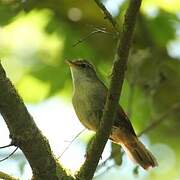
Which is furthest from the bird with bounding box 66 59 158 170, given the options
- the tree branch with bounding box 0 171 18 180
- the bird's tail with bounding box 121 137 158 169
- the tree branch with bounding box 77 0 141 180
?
the tree branch with bounding box 0 171 18 180

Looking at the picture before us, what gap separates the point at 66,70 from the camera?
24.8ft

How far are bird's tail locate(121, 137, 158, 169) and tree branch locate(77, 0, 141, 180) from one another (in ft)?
4.77

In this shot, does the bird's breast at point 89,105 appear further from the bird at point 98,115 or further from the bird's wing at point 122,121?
the bird's wing at point 122,121

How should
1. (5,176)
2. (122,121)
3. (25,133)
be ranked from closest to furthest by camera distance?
(25,133)
(5,176)
(122,121)

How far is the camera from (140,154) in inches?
232

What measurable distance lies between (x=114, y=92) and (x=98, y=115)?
145 cm

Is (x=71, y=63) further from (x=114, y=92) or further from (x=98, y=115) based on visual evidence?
(x=114, y=92)

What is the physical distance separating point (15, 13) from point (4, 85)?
2.97 m

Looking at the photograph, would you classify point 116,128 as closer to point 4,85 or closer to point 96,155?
point 96,155

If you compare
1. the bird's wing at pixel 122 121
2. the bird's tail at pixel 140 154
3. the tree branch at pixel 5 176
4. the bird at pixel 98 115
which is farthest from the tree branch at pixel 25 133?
the bird's tail at pixel 140 154

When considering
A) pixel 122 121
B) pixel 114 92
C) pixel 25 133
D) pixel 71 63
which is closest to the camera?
pixel 25 133

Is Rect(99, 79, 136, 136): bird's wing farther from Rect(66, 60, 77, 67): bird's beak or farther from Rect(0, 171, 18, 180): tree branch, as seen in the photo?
Rect(0, 171, 18, 180): tree branch

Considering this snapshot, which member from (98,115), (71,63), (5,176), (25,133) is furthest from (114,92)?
(71,63)

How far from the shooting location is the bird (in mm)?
5637
